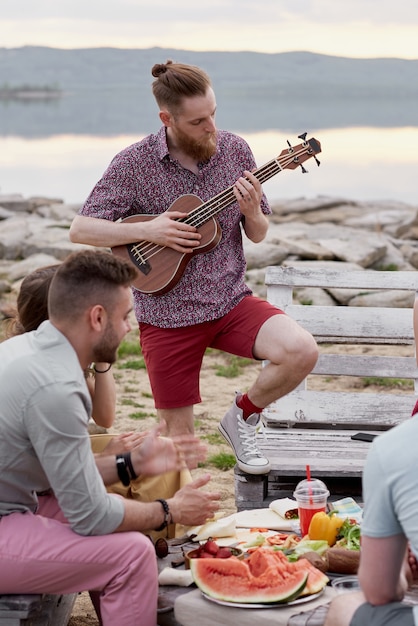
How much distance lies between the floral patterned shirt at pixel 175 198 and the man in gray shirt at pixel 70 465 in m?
1.74

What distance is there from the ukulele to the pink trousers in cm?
201

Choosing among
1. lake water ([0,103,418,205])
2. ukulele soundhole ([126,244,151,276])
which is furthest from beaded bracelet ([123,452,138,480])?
lake water ([0,103,418,205])

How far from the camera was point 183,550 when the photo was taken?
13.4 ft

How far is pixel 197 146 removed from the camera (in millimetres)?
5355

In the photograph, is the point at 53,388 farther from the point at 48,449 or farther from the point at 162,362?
the point at 162,362

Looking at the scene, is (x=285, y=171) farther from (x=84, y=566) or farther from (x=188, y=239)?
(x=84, y=566)

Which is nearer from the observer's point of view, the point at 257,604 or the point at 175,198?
the point at 257,604

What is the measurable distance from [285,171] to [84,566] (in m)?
31.1

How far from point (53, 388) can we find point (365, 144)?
1599 inches

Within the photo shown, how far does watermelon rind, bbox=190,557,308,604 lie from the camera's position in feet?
11.6

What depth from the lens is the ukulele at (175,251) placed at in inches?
209

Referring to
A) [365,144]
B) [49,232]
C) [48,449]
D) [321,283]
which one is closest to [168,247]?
[321,283]

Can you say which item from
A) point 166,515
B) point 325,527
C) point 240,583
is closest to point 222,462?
point 325,527

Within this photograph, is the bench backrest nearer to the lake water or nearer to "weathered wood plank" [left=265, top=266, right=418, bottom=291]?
"weathered wood plank" [left=265, top=266, right=418, bottom=291]
